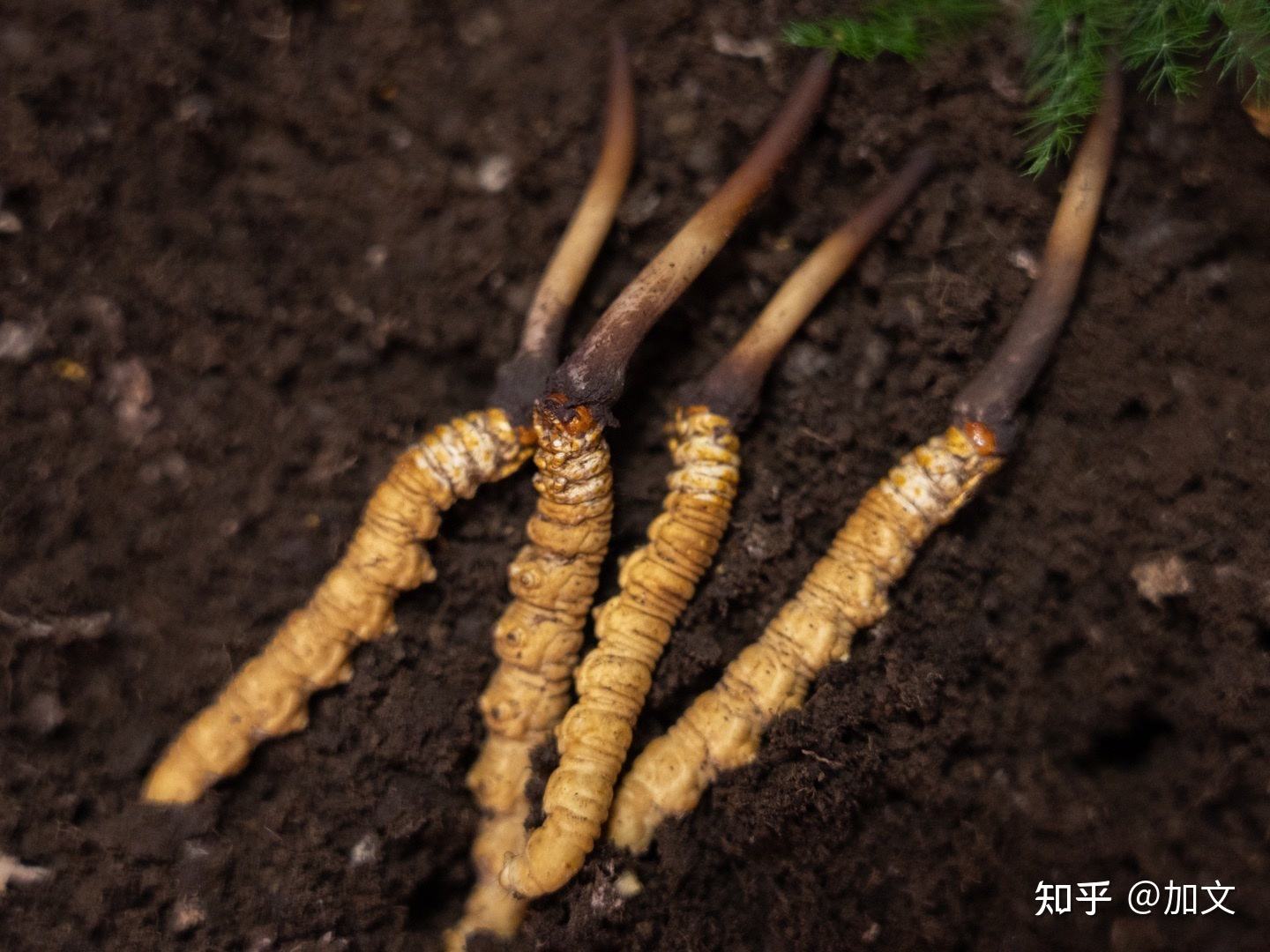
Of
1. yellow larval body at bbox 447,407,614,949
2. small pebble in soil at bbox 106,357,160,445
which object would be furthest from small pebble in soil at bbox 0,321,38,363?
yellow larval body at bbox 447,407,614,949

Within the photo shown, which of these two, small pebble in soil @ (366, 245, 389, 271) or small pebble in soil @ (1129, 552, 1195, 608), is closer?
small pebble in soil @ (1129, 552, 1195, 608)

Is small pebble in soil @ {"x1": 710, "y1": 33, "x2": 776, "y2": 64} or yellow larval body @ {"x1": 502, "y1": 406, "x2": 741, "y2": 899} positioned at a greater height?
small pebble in soil @ {"x1": 710, "y1": 33, "x2": 776, "y2": 64}

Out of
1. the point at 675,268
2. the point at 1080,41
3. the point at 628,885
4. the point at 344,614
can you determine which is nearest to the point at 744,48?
the point at 675,268

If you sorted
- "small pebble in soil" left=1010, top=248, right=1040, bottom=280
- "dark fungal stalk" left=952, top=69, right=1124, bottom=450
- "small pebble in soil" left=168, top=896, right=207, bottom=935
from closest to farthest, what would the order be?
"small pebble in soil" left=168, top=896, right=207, bottom=935
"dark fungal stalk" left=952, top=69, right=1124, bottom=450
"small pebble in soil" left=1010, top=248, right=1040, bottom=280

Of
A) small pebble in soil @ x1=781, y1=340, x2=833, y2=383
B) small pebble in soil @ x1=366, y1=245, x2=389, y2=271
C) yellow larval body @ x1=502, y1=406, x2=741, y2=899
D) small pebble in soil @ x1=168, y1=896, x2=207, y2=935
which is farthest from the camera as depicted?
small pebble in soil @ x1=366, y1=245, x2=389, y2=271

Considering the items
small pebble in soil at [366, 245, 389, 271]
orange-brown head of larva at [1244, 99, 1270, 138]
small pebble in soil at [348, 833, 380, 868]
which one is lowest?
small pebble in soil at [348, 833, 380, 868]

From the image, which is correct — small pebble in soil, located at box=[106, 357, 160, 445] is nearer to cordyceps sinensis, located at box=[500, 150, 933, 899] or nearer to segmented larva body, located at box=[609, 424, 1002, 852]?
cordyceps sinensis, located at box=[500, 150, 933, 899]

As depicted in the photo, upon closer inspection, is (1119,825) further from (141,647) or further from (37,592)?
(37,592)
